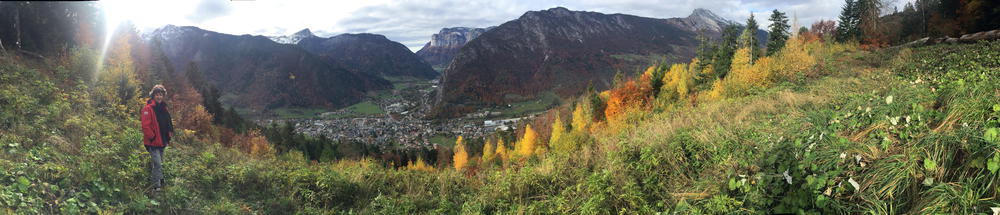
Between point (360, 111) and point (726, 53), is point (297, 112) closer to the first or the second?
point (360, 111)

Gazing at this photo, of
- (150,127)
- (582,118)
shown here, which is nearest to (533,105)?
(582,118)

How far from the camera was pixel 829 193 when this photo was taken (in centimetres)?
304

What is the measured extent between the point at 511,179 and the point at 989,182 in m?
5.36

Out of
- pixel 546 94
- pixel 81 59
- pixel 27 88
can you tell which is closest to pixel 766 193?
pixel 27 88

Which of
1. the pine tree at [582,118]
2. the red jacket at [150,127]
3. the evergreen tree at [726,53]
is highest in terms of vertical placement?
the evergreen tree at [726,53]

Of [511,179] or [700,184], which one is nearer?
[700,184]

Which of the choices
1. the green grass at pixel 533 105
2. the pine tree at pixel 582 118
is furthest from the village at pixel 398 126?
the pine tree at pixel 582 118

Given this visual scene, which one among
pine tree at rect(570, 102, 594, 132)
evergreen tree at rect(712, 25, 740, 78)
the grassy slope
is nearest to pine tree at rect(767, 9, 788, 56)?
evergreen tree at rect(712, 25, 740, 78)

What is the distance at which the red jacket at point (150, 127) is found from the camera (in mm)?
6211

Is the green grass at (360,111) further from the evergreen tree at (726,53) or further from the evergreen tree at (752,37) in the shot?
the evergreen tree at (752,37)

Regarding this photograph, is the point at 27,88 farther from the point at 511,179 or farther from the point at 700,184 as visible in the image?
the point at 700,184

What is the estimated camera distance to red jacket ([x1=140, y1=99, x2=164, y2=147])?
6.21m

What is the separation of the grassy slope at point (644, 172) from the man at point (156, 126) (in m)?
0.44

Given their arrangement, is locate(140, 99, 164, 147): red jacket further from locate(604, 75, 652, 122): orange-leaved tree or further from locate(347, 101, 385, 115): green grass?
locate(347, 101, 385, 115): green grass
